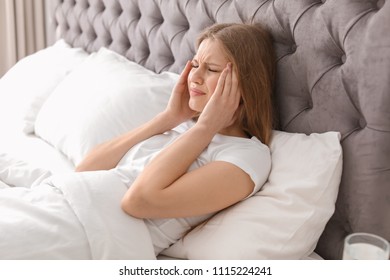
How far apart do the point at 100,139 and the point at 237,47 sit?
1.98 feet

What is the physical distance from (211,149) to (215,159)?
0.15ft

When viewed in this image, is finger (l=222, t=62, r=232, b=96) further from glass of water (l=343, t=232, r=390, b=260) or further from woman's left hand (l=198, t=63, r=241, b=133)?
glass of water (l=343, t=232, r=390, b=260)

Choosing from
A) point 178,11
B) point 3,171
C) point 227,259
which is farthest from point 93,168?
point 178,11

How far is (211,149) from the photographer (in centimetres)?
122

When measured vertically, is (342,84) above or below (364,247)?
above

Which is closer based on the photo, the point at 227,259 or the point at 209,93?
the point at 227,259

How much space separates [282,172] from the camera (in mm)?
1164

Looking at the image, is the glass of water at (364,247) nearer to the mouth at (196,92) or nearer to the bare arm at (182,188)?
the bare arm at (182,188)

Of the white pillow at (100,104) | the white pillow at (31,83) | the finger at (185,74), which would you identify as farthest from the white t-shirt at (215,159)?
the white pillow at (31,83)

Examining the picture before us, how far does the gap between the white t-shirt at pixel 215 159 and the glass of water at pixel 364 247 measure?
0.31 m

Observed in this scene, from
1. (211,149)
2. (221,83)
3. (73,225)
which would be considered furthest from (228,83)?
(73,225)

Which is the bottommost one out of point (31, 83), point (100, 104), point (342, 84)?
point (31, 83)

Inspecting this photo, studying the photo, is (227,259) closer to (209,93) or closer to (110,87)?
(209,93)

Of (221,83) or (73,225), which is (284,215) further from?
(73,225)
